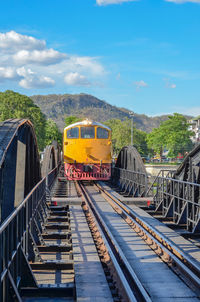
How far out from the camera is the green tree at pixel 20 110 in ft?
217

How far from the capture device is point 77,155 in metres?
23.1

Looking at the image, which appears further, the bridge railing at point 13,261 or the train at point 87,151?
the train at point 87,151

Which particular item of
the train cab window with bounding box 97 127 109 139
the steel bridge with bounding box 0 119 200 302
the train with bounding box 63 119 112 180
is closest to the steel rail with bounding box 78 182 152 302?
the steel bridge with bounding box 0 119 200 302

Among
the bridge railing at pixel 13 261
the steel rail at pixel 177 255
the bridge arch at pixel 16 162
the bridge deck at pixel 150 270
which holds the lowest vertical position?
the bridge deck at pixel 150 270

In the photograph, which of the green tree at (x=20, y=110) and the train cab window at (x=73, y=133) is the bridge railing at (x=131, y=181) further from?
the green tree at (x=20, y=110)

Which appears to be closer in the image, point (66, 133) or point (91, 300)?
point (91, 300)

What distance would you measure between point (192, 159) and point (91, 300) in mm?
5970

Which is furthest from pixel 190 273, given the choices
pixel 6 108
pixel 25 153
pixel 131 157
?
pixel 6 108

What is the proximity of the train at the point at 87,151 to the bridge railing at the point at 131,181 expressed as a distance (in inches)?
52.1

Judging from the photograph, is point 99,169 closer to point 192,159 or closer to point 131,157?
point 131,157

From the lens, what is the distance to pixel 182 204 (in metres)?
10.9

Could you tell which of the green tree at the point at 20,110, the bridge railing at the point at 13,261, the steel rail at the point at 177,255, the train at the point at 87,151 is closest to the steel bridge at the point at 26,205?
the bridge railing at the point at 13,261

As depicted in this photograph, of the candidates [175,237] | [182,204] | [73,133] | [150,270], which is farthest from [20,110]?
[150,270]

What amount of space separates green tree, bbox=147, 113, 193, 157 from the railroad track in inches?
3063
